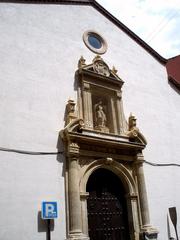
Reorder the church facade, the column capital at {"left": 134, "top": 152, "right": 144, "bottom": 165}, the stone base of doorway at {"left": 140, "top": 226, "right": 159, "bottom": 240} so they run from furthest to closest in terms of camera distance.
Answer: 1. the column capital at {"left": 134, "top": 152, "right": 144, "bottom": 165}
2. the stone base of doorway at {"left": 140, "top": 226, "right": 159, "bottom": 240}
3. the church facade

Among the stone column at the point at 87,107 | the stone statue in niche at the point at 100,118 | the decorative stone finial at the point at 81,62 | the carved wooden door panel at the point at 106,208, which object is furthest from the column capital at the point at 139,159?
the decorative stone finial at the point at 81,62

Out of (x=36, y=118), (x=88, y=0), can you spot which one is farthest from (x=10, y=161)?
(x=88, y=0)

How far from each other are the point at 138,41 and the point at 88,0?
262cm

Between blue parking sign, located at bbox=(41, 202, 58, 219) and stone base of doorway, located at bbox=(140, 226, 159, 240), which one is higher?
blue parking sign, located at bbox=(41, 202, 58, 219)

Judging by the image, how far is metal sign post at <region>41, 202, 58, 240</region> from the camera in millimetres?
6988

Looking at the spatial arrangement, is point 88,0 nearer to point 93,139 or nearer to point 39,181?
point 93,139

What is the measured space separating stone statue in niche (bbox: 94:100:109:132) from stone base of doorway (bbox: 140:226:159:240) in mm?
3091

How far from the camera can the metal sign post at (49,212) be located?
6988 mm

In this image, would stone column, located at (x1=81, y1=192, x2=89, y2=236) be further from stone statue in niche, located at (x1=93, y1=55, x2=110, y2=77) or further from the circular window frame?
the circular window frame

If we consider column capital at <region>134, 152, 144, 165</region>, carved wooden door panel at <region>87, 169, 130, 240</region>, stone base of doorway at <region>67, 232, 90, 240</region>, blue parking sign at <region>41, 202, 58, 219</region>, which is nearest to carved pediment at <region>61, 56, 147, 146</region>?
column capital at <region>134, 152, 144, 165</region>

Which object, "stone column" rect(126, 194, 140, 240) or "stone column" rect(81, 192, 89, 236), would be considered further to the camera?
"stone column" rect(126, 194, 140, 240)

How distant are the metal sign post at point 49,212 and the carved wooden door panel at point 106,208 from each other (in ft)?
4.58

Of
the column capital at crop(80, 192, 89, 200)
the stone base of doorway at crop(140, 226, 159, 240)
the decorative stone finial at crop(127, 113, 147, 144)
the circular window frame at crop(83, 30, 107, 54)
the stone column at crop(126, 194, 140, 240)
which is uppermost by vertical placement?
the circular window frame at crop(83, 30, 107, 54)

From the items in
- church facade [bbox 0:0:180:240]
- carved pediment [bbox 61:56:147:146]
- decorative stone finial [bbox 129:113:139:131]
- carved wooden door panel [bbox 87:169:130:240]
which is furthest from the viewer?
Answer: decorative stone finial [bbox 129:113:139:131]
